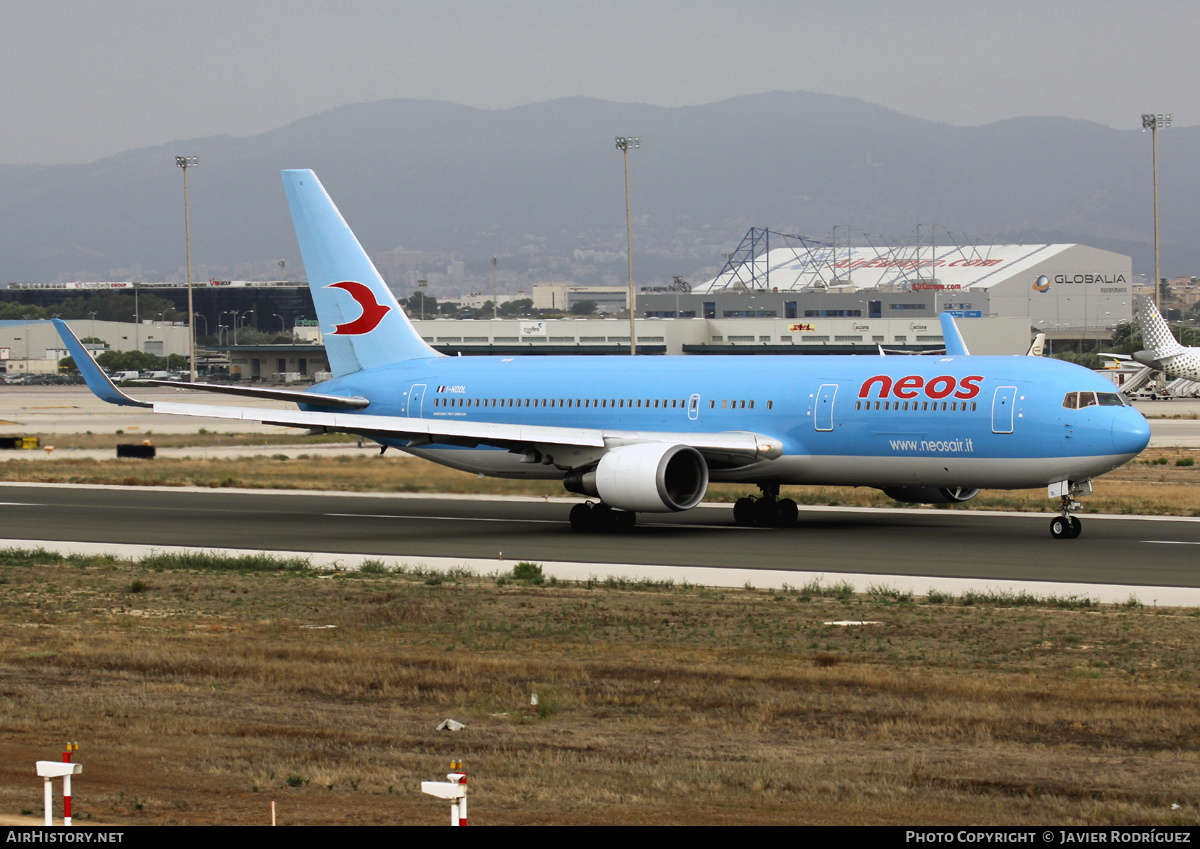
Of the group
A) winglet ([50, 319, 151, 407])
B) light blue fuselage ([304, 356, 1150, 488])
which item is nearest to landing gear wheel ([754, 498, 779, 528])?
light blue fuselage ([304, 356, 1150, 488])

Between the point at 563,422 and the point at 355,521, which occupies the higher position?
the point at 563,422

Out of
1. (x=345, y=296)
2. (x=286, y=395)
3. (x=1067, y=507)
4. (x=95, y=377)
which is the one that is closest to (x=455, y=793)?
(x=1067, y=507)

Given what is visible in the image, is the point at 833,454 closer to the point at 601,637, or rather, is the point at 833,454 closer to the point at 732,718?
the point at 601,637

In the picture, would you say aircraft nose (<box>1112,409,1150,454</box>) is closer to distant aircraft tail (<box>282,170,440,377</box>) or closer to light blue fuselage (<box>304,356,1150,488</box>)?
light blue fuselage (<box>304,356,1150,488</box>)

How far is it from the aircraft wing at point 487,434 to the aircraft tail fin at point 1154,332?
74785 mm

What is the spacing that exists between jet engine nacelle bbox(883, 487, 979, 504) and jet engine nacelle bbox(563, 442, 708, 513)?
5537mm

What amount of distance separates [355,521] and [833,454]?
13159mm

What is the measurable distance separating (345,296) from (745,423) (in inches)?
580

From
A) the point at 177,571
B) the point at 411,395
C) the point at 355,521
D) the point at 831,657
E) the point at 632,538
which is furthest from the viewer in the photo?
the point at 411,395

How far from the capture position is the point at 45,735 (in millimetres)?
15117

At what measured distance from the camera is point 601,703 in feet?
55.1

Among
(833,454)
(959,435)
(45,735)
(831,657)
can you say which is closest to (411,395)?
(833,454)

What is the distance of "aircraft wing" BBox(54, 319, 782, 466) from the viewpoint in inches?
1404

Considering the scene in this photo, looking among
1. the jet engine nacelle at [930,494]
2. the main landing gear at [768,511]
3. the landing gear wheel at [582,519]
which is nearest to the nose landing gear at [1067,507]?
the jet engine nacelle at [930,494]
